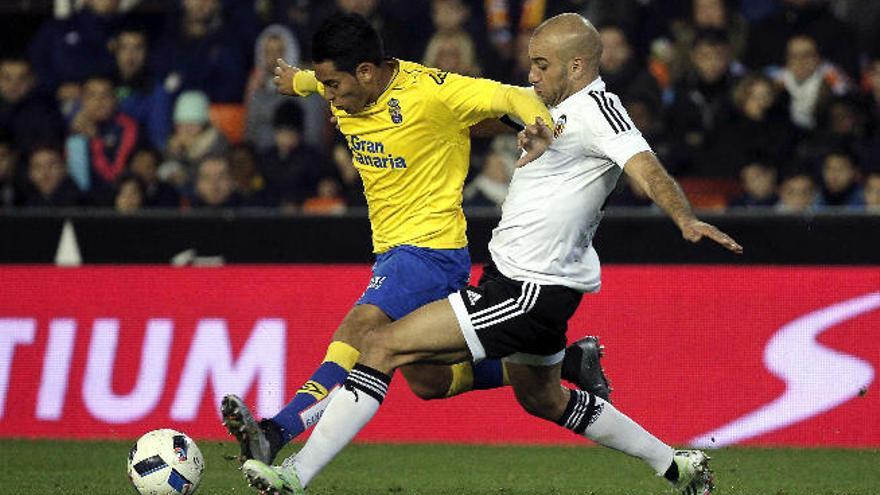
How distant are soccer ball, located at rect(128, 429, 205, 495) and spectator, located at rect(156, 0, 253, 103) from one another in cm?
694

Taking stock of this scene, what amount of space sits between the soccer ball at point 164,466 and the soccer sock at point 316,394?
0.50m

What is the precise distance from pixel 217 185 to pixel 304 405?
561 centimetres

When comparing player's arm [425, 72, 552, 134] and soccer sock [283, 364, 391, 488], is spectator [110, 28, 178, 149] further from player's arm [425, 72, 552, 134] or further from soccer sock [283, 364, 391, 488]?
soccer sock [283, 364, 391, 488]

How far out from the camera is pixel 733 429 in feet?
33.1

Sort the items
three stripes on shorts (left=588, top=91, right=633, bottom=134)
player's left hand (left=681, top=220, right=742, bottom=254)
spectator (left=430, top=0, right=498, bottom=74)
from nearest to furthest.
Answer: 1. player's left hand (left=681, top=220, right=742, bottom=254)
2. three stripes on shorts (left=588, top=91, right=633, bottom=134)
3. spectator (left=430, top=0, right=498, bottom=74)

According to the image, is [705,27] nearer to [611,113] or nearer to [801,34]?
[801,34]

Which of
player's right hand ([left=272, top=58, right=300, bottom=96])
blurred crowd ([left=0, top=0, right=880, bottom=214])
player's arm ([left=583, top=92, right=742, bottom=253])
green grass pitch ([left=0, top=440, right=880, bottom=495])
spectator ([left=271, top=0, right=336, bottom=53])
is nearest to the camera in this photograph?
player's arm ([left=583, top=92, right=742, bottom=253])

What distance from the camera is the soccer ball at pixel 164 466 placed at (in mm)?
7320

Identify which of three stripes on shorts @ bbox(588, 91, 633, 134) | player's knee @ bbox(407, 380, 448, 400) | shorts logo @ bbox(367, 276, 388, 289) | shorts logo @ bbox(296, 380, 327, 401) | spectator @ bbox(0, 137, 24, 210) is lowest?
spectator @ bbox(0, 137, 24, 210)

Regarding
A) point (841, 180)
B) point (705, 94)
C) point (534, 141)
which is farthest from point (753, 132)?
point (534, 141)

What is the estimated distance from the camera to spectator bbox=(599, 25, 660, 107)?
1252cm

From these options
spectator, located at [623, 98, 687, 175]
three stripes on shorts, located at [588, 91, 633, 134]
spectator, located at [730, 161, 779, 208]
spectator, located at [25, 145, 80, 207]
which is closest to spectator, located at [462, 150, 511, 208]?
spectator, located at [623, 98, 687, 175]

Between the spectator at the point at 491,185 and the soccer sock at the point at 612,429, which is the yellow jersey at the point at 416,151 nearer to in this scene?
the soccer sock at the point at 612,429

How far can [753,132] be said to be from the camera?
1234 cm
